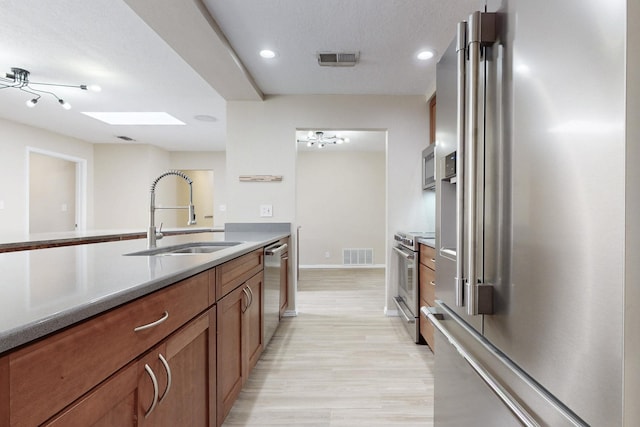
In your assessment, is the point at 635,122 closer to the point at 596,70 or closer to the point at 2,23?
the point at 596,70

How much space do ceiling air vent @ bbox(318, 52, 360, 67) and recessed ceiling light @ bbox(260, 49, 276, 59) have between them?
1.21 ft

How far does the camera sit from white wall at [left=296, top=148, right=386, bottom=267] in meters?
6.19

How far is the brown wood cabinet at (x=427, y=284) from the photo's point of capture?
7.21 feet

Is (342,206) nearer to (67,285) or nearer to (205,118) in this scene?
(205,118)

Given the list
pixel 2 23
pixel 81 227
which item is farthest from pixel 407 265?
pixel 81 227

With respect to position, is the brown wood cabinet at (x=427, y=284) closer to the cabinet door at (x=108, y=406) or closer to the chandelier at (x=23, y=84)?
the cabinet door at (x=108, y=406)

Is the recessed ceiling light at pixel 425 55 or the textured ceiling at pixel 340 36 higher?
the recessed ceiling light at pixel 425 55

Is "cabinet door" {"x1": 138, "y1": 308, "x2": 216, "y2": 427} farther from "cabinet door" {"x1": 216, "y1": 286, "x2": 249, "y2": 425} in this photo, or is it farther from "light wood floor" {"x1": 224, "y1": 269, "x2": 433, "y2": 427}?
"light wood floor" {"x1": 224, "y1": 269, "x2": 433, "y2": 427}

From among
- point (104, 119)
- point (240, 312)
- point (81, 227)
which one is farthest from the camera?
point (81, 227)

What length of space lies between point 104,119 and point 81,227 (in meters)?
2.63

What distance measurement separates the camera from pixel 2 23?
213 cm

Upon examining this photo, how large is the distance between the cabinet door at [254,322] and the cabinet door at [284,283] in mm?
751

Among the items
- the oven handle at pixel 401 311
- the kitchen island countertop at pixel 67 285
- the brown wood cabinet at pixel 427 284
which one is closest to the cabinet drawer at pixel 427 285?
the brown wood cabinet at pixel 427 284

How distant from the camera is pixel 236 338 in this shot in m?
1.62
